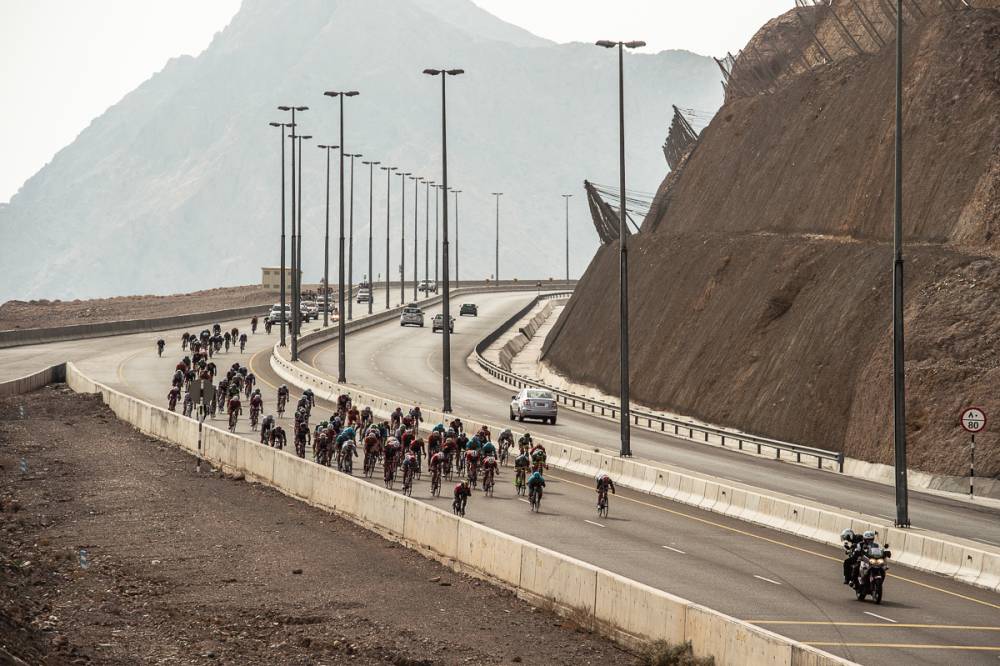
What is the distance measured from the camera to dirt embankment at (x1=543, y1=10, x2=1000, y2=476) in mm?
47125

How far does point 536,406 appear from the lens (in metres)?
59.4

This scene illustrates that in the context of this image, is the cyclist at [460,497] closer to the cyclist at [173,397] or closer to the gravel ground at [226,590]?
the gravel ground at [226,590]

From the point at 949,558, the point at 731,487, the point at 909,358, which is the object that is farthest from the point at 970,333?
the point at 949,558

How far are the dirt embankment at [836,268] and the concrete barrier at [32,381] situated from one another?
26.2m

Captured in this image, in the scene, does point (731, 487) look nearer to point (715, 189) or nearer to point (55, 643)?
point (55, 643)

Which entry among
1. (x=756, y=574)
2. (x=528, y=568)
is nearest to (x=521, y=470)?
(x=756, y=574)

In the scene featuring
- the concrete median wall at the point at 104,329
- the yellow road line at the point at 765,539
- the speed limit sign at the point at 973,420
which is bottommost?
the concrete median wall at the point at 104,329

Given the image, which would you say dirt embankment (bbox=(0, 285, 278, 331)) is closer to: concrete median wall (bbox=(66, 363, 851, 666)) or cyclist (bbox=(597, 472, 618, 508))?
concrete median wall (bbox=(66, 363, 851, 666))

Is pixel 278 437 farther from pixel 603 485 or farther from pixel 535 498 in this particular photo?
pixel 603 485

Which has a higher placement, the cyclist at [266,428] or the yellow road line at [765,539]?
the cyclist at [266,428]

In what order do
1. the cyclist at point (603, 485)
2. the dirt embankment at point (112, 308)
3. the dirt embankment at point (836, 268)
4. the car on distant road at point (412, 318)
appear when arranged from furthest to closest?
the dirt embankment at point (112, 308), the car on distant road at point (412, 318), the dirt embankment at point (836, 268), the cyclist at point (603, 485)

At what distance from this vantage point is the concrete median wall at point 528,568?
773 inches

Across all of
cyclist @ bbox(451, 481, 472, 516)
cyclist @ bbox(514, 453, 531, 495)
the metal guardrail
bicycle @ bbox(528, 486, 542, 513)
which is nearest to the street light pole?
bicycle @ bbox(528, 486, 542, 513)

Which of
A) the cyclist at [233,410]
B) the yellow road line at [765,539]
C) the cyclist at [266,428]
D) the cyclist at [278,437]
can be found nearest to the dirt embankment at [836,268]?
the yellow road line at [765,539]
